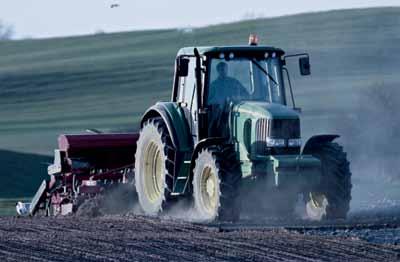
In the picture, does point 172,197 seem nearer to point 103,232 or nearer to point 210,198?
point 210,198

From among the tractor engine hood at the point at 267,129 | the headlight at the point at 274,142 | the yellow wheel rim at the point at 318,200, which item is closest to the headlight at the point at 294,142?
the tractor engine hood at the point at 267,129

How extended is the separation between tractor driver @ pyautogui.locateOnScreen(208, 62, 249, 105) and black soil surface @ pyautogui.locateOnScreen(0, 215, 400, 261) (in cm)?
230

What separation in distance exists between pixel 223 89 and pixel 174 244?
444cm

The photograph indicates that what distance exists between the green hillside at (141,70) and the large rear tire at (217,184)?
→ 728 inches

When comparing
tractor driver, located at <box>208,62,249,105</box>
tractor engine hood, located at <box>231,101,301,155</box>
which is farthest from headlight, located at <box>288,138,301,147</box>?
tractor driver, located at <box>208,62,249,105</box>

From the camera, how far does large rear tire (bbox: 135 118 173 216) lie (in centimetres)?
1869

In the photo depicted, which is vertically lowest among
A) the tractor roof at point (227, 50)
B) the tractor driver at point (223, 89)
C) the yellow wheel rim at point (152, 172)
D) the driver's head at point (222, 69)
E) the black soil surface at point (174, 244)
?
the black soil surface at point (174, 244)

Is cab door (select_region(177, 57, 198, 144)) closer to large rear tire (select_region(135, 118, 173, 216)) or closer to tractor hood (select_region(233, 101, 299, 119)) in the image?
large rear tire (select_region(135, 118, 173, 216))

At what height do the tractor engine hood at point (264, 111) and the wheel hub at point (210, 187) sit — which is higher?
the tractor engine hood at point (264, 111)

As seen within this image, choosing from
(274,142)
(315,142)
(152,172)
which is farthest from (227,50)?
(152,172)

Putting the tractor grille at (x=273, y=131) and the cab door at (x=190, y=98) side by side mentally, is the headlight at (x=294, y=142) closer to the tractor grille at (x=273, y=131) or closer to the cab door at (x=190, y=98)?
the tractor grille at (x=273, y=131)

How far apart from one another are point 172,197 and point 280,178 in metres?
2.06

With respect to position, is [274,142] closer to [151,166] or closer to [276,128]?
[276,128]

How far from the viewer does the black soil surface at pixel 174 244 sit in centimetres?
1324
